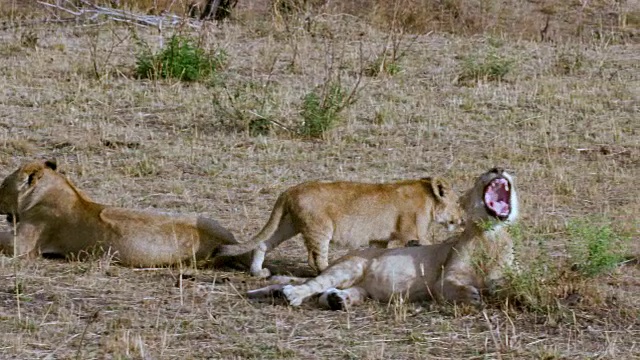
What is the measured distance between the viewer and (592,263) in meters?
7.10

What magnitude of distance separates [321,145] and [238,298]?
14.2ft

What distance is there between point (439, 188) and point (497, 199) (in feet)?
4.42

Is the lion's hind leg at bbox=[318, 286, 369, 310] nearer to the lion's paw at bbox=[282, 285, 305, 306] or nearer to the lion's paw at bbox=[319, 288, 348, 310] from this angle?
the lion's paw at bbox=[319, 288, 348, 310]

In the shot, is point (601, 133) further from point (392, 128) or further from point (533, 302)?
point (533, 302)

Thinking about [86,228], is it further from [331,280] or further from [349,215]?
[331,280]

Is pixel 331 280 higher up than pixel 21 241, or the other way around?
pixel 331 280

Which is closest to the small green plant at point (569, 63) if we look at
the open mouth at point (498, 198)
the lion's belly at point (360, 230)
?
the lion's belly at point (360, 230)

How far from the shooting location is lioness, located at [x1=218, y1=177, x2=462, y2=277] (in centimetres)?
802

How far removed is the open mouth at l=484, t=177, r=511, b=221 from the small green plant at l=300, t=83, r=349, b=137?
178 inches

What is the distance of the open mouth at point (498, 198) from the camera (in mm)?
7188

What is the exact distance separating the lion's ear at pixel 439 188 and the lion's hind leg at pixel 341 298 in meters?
1.41

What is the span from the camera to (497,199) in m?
7.24

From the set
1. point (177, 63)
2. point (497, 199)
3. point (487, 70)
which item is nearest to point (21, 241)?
point (497, 199)

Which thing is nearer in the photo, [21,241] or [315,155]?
[21,241]
